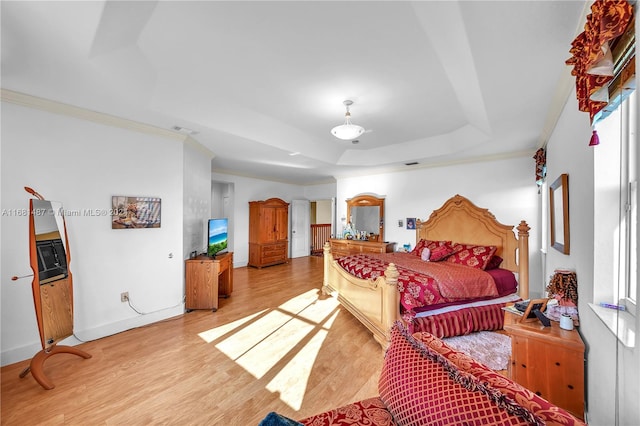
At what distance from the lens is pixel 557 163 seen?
2.53m

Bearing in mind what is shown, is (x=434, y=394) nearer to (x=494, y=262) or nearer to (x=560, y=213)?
(x=560, y=213)

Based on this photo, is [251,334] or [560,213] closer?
[560,213]

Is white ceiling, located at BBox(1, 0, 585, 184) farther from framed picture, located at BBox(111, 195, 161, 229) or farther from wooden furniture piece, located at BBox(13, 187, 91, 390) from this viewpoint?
wooden furniture piece, located at BBox(13, 187, 91, 390)

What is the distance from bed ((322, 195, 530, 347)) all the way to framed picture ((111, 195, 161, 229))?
264cm

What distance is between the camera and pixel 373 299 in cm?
Result: 286

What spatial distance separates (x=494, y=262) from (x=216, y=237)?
Result: 4304 mm

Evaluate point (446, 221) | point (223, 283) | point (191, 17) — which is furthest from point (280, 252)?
point (191, 17)

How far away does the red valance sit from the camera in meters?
0.93

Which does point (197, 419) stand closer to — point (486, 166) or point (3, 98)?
point (3, 98)

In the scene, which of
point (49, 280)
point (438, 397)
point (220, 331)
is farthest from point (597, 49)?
point (49, 280)

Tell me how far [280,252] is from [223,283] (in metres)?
2.86

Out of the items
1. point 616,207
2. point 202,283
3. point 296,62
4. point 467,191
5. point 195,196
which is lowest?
point 202,283

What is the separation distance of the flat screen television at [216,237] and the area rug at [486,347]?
3.39 m

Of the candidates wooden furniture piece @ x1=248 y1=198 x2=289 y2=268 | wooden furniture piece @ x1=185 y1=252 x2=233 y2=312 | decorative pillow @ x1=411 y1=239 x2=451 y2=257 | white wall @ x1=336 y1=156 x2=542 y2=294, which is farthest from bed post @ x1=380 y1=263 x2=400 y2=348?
wooden furniture piece @ x1=248 y1=198 x2=289 y2=268
